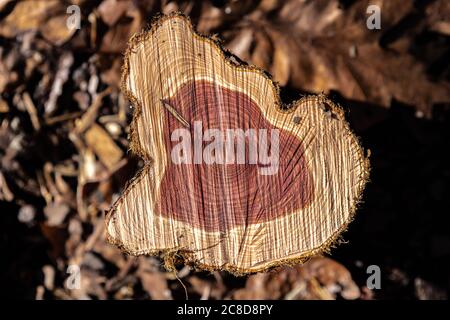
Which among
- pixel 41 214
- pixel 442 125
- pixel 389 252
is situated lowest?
pixel 389 252

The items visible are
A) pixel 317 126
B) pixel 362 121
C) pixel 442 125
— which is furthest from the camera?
pixel 442 125

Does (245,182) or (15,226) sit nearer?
(245,182)

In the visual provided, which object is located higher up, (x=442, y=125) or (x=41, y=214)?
(x=442, y=125)

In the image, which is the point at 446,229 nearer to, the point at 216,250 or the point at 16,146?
the point at 216,250

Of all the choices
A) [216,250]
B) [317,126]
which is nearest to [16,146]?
[216,250]

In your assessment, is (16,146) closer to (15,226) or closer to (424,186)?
(15,226)

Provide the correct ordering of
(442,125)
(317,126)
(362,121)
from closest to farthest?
1. (317,126)
2. (362,121)
3. (442,125)
